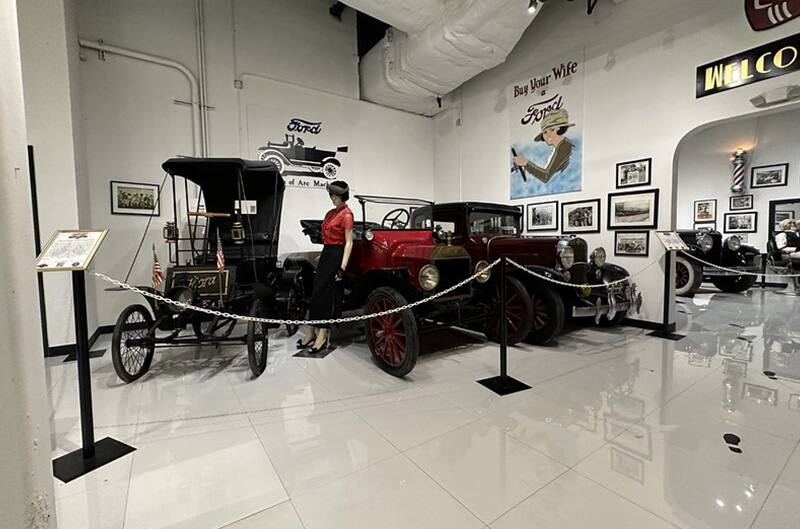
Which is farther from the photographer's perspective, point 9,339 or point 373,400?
point 373,400

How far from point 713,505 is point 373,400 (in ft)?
6.43

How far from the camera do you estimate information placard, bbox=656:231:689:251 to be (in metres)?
4.14

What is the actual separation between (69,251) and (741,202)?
1276 centimetres

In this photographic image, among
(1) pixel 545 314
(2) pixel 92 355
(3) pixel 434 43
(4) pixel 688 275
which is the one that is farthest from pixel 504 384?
(4) pixel 688 275

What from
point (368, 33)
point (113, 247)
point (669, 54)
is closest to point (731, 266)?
point (669, 54)

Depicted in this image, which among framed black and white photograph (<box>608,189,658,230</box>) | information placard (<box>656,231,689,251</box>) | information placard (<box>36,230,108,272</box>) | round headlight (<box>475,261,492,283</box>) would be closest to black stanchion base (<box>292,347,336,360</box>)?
round headlight (<box>475,261,492,283</box>)

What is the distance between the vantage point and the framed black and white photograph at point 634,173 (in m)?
4.66

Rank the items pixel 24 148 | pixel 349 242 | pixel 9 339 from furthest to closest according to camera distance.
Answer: pixel 349 242 < pixel 24 148 < pixel 9 339

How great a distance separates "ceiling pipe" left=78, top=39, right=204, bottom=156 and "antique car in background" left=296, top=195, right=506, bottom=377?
8.82 feet

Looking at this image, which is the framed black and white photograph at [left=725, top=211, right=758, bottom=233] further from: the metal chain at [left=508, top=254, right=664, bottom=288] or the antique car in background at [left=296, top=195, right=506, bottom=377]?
the antique car in background at [left=296, top=195, right=506, bottom=377]

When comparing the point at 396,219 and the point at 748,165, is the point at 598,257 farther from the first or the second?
the point at 748,165

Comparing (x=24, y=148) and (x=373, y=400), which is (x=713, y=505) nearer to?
(x=373, y=400)

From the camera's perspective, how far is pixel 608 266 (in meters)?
4.78

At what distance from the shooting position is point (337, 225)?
3.52 m
